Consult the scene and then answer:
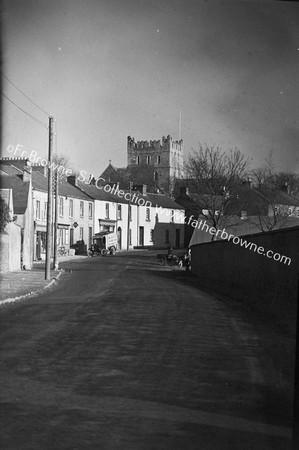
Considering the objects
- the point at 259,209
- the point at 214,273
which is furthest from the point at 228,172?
the point at 214,273

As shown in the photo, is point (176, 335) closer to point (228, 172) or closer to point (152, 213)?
point (228, 172)

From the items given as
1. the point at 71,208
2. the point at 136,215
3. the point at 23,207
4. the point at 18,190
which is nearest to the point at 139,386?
the point at 23,207

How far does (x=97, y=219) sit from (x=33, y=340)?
160 ft

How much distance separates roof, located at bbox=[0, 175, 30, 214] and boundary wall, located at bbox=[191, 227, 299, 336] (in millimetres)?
14922

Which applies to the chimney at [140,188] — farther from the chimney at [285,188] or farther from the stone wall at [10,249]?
the chimney at [285,188]

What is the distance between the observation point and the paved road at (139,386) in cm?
407

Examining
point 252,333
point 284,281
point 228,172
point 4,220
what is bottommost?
point 252,333

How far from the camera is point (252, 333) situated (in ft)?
29.8

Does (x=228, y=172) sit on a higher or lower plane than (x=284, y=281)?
higher

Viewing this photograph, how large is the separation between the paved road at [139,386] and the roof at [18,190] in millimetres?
21809

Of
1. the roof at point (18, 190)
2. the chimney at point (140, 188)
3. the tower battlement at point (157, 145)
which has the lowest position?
the roof at point (18, 190)

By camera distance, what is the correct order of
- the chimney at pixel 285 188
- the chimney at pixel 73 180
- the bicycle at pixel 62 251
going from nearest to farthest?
the chimney at pixel 285 188 < the bicycle at pixel 62 251 < the chimney at pixel 73 180

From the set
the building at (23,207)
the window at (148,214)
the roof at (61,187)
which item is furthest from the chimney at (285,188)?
the window at (148,214)

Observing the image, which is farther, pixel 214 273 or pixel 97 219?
pixel 97 219
